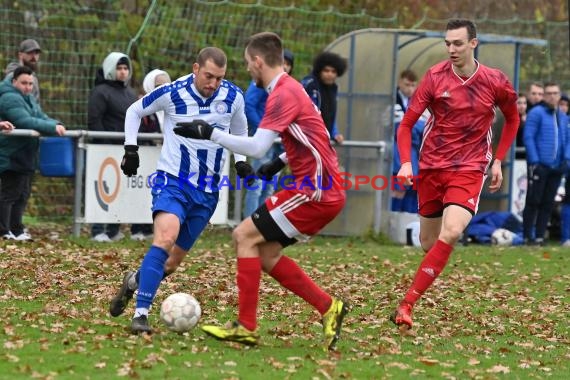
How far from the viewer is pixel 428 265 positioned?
9.62 meters

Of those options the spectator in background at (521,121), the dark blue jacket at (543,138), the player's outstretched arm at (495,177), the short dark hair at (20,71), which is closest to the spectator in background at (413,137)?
the dark blue jacket at (543,138)

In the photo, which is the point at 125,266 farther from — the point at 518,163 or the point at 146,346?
the point at 518,163

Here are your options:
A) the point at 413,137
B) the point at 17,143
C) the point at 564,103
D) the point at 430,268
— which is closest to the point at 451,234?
the point at 430,268

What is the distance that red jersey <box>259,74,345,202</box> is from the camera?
27.0 feet

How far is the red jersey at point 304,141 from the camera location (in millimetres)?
8234

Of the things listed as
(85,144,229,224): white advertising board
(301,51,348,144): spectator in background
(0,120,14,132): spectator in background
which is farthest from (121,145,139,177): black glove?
(301,51,348,144): spectator in background

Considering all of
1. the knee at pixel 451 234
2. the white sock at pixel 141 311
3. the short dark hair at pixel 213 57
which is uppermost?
the short dark hair at pixel 213 57

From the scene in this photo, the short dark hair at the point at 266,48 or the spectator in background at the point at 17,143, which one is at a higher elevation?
the short dark hair at the point at 266,48

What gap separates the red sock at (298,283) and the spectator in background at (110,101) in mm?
6954

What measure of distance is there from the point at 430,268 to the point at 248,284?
182 centimetres

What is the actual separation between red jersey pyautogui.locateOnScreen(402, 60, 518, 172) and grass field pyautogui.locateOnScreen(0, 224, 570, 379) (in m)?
1.31

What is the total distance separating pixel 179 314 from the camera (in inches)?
336

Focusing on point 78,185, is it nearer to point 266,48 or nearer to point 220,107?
point 220,107

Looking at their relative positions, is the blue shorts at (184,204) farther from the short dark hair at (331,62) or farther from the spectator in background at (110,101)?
the short dark hair at (331,62)
